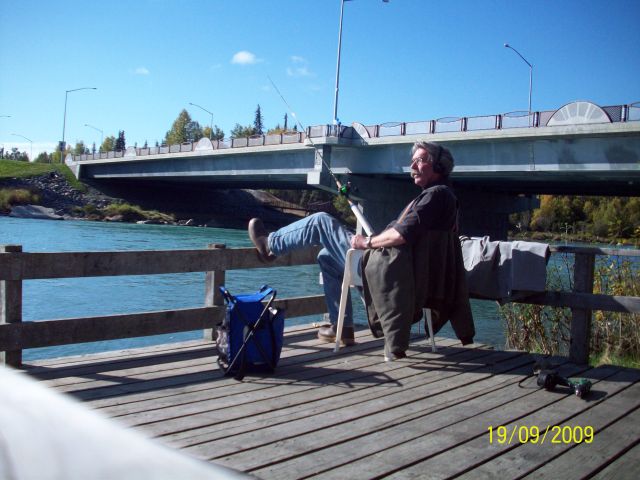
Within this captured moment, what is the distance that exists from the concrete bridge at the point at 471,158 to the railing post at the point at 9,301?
587cm

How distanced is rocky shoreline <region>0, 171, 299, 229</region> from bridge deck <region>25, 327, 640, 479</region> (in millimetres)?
37450

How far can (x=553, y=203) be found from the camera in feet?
100

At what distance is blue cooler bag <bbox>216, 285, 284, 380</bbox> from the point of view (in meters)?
3.75

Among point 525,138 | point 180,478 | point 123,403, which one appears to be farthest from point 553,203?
point 180,478

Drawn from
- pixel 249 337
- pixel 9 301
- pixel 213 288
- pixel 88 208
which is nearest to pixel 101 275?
pixel 9 301

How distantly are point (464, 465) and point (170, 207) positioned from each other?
141 feet

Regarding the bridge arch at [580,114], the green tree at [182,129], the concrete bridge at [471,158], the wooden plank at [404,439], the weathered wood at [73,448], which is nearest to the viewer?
the weathered wood at [73,448]

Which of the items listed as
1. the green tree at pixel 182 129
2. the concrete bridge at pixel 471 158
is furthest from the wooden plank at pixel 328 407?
the green tree at pixel 182 129

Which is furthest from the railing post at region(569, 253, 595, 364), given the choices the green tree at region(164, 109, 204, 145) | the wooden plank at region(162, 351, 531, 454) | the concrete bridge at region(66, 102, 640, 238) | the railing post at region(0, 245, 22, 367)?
the green tree at region(164, 109, 204, 145)

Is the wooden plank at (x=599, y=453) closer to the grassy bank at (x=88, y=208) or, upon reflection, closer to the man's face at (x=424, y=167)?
the man's face at (x=424, y=167)

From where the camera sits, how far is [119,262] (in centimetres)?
414

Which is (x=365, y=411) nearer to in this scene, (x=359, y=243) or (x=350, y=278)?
(x=359, y=243)

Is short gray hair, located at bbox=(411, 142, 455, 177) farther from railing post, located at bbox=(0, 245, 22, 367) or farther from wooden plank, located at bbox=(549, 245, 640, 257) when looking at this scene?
railing post, located at bbox=(0, 245, 22, 367)
